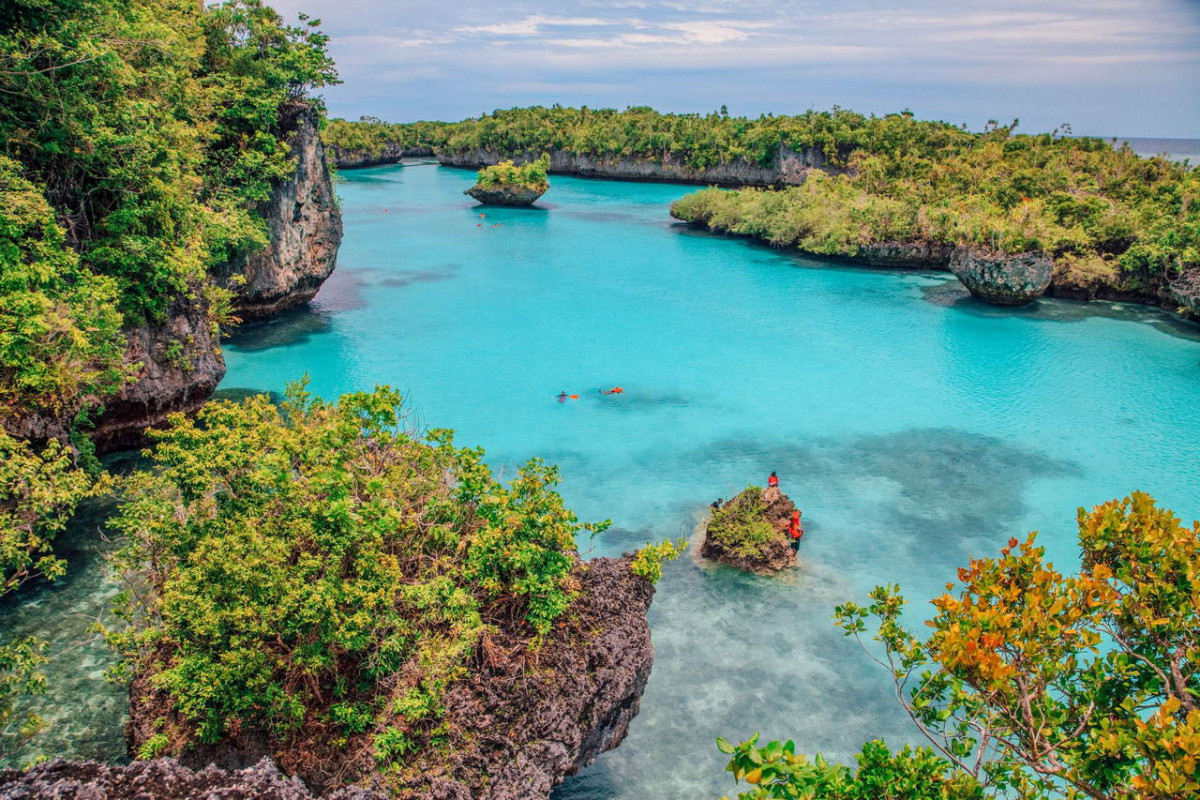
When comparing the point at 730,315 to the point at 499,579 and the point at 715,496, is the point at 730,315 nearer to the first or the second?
the point at 715,496

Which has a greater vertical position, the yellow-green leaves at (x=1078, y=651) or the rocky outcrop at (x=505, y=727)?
the yellow-green leaves at (x=1078, y=651)

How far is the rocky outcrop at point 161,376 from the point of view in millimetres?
15492

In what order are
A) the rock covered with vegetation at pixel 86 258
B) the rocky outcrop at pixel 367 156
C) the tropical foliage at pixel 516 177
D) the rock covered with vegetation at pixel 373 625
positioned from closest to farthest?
the rock covered with vegetation at pixel 373 625, the rock covered with vegetation at pixel 86 258, the tropical foliage at pixel 516 177, the rocky outcrop at pixel 367 156

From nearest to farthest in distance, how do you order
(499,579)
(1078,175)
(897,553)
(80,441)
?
(499,579)
(80,441)
(897,553)
(1078,175)

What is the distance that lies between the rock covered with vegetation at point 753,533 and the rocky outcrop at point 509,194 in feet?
154

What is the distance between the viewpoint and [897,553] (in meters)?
14.9

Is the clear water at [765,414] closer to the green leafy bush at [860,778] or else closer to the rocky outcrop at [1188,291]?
the rocky outcrop at [1188,291]

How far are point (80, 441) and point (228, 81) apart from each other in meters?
13.7

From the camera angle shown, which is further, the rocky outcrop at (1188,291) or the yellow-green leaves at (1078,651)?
the rocky outcrop at (1188,291)

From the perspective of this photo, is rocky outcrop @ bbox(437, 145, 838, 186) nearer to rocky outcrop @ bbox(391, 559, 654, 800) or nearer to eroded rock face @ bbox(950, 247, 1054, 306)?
eroded rock face @ bbox(950, 247, 1054, 306)

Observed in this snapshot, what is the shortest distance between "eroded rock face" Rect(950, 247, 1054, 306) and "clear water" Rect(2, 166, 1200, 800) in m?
0.95

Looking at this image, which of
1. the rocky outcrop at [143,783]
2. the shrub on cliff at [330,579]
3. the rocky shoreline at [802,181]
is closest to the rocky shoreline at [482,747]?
the rocky outcrop at [143,783]

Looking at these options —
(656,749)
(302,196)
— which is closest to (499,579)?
(656,749)

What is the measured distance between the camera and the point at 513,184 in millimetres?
57344
